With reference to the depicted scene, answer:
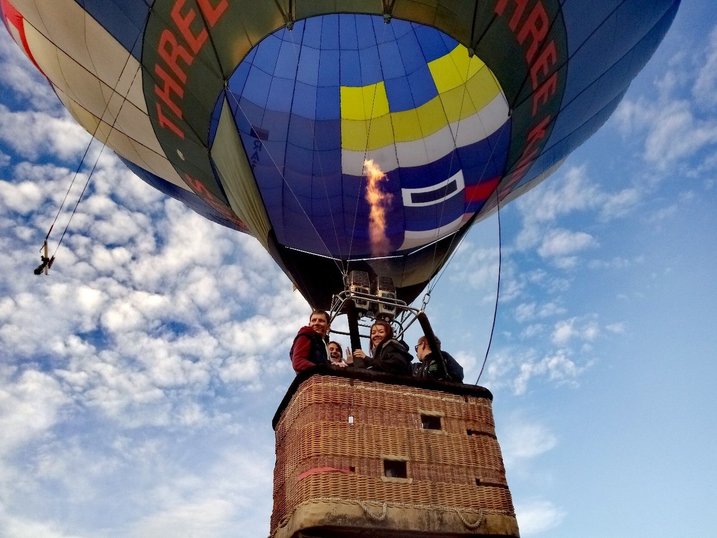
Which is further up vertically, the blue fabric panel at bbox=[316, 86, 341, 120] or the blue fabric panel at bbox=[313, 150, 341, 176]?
the blue fabric panel at bbox=[316, 86, 341, 120]

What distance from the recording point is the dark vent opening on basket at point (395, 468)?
8.23 ft

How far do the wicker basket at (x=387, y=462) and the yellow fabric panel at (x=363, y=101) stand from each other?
5374 mm

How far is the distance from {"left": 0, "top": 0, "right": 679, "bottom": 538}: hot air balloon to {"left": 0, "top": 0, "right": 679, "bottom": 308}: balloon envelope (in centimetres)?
2

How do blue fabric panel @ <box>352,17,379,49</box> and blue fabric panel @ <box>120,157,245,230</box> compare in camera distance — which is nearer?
blue fabric panel @ <box>352,17,379,49</box>

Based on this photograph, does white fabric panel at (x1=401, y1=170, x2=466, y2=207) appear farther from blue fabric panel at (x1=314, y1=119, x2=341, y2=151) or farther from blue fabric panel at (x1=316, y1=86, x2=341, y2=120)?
blue fabric panel at (x1=316, y1=86, x2=341, y2=120)

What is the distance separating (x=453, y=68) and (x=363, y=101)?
3.86 feet

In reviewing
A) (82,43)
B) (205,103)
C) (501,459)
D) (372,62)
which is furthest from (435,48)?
(501,459)

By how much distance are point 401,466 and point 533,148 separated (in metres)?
5.01

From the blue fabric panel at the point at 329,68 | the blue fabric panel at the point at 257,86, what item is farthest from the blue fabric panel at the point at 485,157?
the blue fabric panel at the point at 257,86

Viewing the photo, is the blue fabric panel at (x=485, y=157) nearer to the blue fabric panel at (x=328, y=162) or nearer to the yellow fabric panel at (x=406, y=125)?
the yellow fabric panel at (x=406, y=125)

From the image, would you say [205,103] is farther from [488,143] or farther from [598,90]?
[598,90]

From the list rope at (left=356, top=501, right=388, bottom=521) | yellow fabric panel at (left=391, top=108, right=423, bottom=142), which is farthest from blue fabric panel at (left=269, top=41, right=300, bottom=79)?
rope at (left=356, top=501, right=388, bottom=521)

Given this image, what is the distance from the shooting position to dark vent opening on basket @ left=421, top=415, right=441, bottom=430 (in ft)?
8.80

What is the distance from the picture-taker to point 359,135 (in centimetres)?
761
